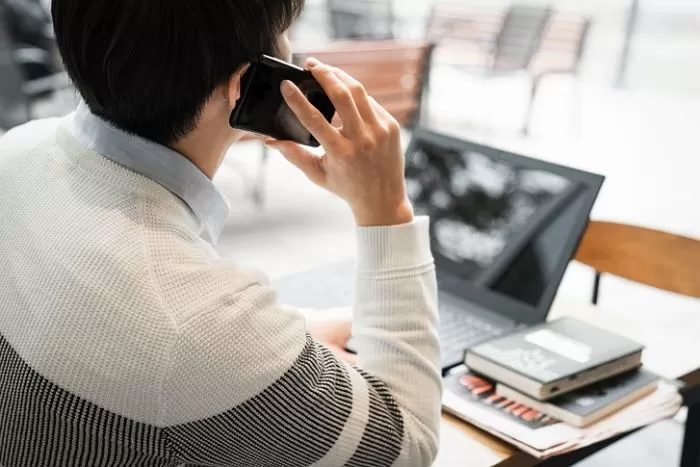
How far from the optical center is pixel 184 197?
2.82 ft

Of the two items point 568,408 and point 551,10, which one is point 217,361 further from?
point 551,10

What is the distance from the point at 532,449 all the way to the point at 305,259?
236 cm

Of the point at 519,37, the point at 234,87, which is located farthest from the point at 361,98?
the point at 519,37

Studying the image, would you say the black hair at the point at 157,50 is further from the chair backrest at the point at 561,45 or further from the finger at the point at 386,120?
the chair backrest at the point at 561,45

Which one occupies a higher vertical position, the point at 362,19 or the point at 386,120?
the point at 386,120

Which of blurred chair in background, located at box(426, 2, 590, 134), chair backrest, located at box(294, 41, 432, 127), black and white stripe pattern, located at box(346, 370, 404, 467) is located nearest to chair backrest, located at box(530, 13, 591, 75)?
blurred chair in background, located at box(426, 2, 590, 134)

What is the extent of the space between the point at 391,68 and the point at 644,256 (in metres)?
2.51

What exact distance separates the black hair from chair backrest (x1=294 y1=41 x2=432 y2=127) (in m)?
2.96

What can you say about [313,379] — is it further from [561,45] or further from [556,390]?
[561,45]

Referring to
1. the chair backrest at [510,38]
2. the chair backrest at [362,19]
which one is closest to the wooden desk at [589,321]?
the chair backrest at [510,38]

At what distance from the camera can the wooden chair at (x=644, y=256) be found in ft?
5.53

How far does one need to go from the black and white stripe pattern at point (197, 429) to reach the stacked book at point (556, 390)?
295 millimetres

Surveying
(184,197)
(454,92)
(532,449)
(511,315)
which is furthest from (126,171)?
(454,92)

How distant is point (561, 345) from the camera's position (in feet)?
3.91
